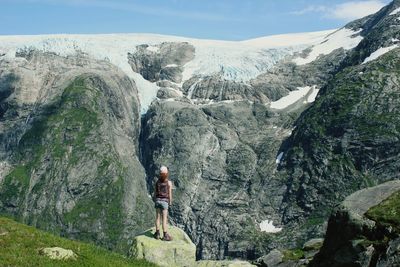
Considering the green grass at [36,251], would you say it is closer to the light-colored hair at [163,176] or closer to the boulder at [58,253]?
the boulder at [58,253]

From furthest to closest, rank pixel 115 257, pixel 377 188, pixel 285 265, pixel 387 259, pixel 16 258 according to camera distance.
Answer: pixel 285 265, pixel 115 257, pixel 377 188, pixel 16 258, pixel 387 259

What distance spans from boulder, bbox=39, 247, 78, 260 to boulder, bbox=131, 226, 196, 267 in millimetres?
8312

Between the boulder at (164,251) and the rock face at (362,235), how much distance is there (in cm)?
1024

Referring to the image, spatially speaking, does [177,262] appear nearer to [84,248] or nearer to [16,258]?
[84,248]

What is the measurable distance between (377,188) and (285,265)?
2221 centimetres

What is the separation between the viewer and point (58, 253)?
2723 cm

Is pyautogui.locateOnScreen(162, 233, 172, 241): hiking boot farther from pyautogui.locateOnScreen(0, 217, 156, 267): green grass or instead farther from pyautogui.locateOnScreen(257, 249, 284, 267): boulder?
pyautogui.locateOnScreen(257, 249, 284, 267): boulder

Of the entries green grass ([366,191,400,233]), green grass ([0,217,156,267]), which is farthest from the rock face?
green grass ([0,217,156,267])

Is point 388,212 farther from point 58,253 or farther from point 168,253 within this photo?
point 168,253

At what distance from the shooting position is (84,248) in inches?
1205

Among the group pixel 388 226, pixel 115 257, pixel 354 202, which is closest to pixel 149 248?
pixel 115 257

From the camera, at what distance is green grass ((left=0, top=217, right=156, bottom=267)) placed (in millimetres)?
25953

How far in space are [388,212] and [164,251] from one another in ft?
54.6

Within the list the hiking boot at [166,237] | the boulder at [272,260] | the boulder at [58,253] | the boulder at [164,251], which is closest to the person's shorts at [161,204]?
the hiking boot at [166,237]
